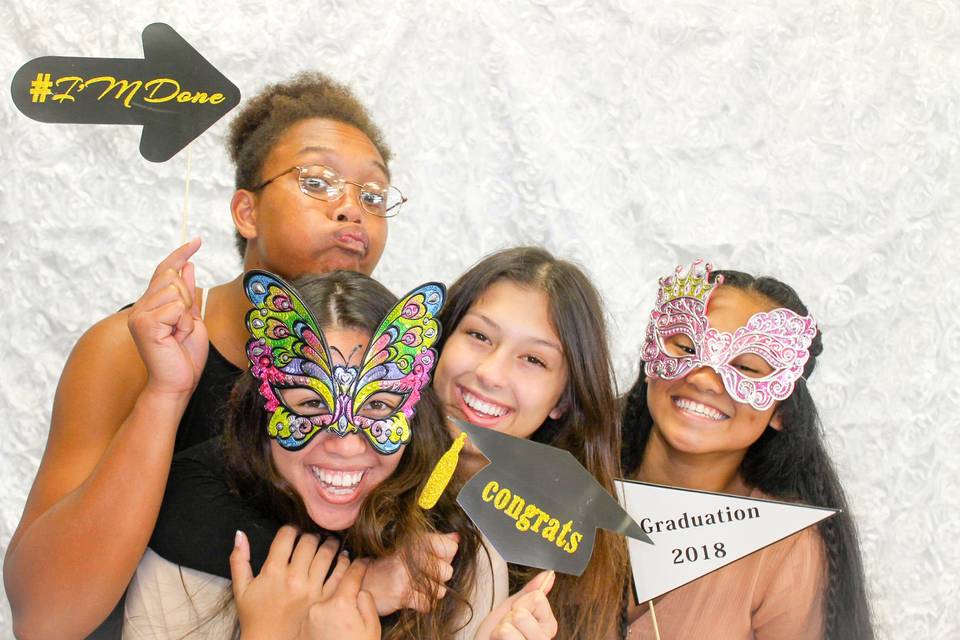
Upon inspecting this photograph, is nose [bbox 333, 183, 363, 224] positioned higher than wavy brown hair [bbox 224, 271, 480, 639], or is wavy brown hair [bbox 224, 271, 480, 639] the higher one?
nose [bbox 333, 183, 363, 224]

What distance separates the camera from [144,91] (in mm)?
1588

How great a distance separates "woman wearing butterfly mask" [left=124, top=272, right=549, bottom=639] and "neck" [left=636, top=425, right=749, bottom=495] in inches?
17.6

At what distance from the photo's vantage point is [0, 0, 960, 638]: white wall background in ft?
8.82

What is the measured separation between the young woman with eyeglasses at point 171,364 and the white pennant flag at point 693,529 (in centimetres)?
63

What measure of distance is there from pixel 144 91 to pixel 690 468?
1081 millimetres

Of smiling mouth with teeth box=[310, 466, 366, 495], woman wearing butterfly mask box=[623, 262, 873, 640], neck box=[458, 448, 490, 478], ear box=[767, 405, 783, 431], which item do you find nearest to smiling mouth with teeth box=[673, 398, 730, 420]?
woman wearing butterfly mask box=[623, 262, 873, 640]

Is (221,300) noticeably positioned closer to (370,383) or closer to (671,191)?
(370,383)

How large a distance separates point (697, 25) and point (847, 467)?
3.82 ft

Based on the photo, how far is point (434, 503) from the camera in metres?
1.49

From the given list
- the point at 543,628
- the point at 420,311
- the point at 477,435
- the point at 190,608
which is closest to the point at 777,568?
the point at 543,628

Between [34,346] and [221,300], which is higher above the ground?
[221,300]

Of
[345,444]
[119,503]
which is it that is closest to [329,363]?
[345,444]

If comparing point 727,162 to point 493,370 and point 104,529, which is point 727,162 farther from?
point 104,529

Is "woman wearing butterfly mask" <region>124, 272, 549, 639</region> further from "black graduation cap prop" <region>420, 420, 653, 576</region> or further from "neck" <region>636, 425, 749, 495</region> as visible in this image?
"neck" <region>636, 425, 749, 495</region>
